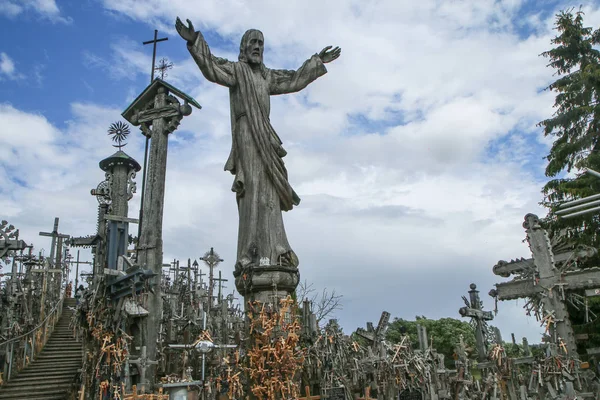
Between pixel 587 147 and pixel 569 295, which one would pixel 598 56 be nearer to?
pixel 587 147

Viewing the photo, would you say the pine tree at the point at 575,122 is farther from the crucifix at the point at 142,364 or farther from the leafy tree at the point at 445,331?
the leafy tree at the point at 445,331

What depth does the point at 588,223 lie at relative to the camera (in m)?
13.3

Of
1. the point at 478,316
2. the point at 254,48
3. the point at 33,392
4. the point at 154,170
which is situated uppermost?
the point at 254,48

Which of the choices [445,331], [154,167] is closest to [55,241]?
[154,167]

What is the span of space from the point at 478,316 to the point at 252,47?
6.53 meters

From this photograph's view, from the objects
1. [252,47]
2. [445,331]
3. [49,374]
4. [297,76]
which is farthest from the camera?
[445,331]

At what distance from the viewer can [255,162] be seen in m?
7.25

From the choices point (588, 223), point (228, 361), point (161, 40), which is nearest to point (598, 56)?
point (588, 223)

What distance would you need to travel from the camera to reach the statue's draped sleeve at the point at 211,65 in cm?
695

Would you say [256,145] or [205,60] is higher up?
[205,60]

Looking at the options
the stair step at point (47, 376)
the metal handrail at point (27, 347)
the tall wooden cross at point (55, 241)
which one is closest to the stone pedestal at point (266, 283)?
the metal handrail at point (27, 347)

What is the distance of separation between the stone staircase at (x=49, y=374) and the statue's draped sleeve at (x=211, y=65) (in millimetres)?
8291

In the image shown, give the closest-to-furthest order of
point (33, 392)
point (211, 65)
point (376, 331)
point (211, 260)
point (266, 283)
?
point (266, 283) < point (211, 65) < point (376, 331) < point (33, 392) < point (211, 260)

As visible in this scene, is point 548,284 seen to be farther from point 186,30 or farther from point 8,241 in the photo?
point 8,241
